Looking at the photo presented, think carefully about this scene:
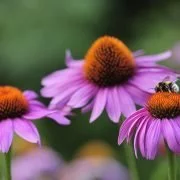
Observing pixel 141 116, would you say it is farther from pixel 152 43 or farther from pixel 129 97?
pixel 152 43

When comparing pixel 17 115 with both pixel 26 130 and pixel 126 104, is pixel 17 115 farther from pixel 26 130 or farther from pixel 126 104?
pixel 126 104

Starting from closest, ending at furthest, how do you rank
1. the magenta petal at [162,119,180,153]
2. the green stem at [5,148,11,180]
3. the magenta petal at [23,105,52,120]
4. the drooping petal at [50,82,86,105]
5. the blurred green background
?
the magenta petal at [162,119,180,153]
the green stem at [5,148,11,180]
the magenta petal at [23,105,52,120]
the drooping petal at [50,82,86,105]
the blurred green background

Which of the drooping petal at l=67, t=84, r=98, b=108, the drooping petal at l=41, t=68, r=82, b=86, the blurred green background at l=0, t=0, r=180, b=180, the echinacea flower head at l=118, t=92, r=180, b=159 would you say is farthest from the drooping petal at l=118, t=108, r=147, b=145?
the blurred green background at l=0, t=0, r=180, b=180

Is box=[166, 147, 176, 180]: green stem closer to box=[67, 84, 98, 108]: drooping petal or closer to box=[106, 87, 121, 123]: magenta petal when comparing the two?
box=[106, 87, 121, 123]: magenta petal

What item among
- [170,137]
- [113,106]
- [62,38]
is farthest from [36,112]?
[62,38]

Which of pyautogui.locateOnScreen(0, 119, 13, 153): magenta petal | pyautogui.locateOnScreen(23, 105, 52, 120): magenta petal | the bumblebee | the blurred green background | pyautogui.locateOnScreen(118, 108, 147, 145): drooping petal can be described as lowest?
pyautogui.locateOnScreen(118, 108, 147, 145): drooping petal

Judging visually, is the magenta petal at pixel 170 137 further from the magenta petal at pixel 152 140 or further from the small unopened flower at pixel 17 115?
the small unopened flower at pixel 17 115

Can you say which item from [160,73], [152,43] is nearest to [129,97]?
[160,73]
